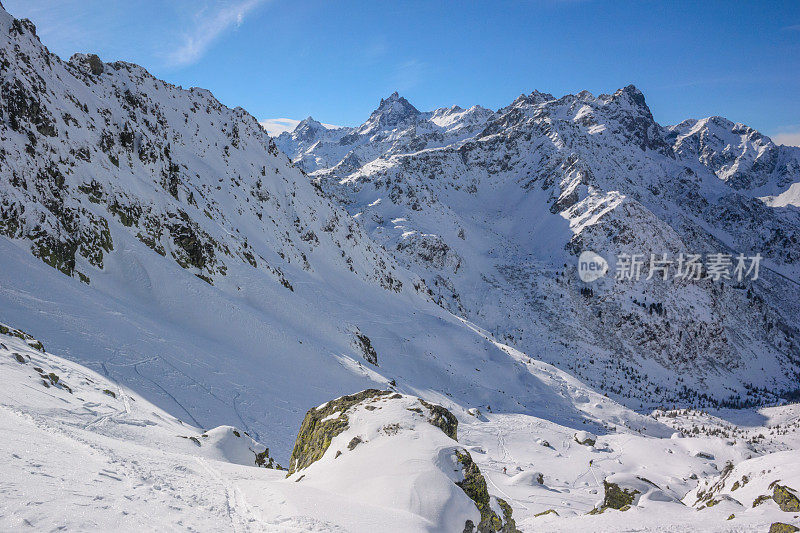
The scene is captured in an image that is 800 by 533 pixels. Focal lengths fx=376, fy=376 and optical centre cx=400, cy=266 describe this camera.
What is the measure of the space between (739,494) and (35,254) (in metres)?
34.9

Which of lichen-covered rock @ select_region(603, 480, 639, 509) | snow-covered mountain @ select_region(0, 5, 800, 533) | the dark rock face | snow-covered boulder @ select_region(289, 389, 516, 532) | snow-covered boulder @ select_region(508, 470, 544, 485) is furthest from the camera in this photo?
snow-covered boulder @ select_region(508, 470, 544, 485)

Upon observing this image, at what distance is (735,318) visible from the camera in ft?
329

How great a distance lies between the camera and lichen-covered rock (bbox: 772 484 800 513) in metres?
11.2

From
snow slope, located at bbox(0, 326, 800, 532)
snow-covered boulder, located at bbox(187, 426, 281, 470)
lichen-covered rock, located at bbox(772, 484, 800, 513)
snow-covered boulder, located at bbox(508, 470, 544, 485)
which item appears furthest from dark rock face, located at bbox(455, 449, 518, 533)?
snow-covered boulder, located at bbox(508, 470, 544, 485)

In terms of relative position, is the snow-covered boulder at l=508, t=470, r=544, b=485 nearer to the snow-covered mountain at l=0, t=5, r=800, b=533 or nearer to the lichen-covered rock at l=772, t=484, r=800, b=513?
the snow-covered mountain at l=0, t=5, r=800, b=533

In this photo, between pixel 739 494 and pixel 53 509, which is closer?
pixel 53 509

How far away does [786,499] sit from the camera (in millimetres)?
11617

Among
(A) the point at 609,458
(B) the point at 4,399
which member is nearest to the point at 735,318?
(A) the point at 609,458

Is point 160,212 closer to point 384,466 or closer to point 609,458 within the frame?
point 384,466

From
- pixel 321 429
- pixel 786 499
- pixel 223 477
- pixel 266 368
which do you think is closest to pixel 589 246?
pixel 266 368

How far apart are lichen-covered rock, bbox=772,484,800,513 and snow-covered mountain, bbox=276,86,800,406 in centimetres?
6383

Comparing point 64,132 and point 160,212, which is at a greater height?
point 64,132

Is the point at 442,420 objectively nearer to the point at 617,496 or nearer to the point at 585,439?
the point at 617,496

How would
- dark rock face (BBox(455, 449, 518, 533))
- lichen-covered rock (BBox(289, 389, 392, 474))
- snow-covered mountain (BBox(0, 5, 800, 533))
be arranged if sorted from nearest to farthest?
snow-covered mountain (BBox(0, 5, 800, 533)) → dark rock face (BBox(455, 449, 518, 533)) → lichen-covered rock (BBox(289, 389, 392, 474))
